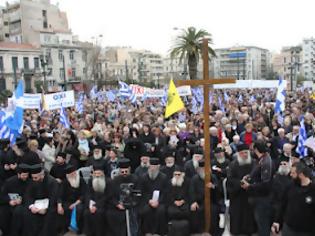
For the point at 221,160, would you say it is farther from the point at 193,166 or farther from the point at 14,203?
the point at 14,203

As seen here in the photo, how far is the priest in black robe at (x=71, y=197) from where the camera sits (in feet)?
24.5

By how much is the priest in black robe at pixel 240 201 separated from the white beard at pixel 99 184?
Result: 2231 mm

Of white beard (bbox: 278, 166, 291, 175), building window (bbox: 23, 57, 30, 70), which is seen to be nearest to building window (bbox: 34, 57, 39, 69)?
building window (bbox: 23, 57, 30, 70)

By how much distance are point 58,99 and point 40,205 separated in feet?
29.7

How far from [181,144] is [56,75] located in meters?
67.1

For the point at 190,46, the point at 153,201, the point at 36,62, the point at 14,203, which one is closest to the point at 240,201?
the point at 153,201

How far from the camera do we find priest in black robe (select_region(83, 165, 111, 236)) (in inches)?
284

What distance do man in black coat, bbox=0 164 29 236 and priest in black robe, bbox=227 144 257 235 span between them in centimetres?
363

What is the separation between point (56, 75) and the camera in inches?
2938

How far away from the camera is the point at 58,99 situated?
51.2ft

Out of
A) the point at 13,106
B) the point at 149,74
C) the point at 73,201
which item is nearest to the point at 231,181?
the point at 73,201

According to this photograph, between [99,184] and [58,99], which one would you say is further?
[58,99]

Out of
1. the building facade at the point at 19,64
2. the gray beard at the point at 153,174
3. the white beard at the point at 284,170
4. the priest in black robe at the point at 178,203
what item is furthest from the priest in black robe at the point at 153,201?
the building facade at the point at 19,64

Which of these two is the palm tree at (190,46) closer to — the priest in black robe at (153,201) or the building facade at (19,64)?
the priest in black robe at (153,201)
